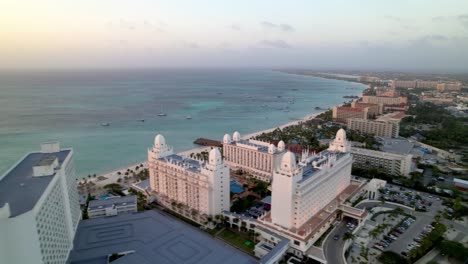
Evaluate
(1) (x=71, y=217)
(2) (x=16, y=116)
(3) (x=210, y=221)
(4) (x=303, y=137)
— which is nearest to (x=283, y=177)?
(3) (x=210, y=221)

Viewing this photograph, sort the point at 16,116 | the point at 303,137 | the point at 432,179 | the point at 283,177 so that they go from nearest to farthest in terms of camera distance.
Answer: the point at 283,177
the point at 432,179
the point at 303,137
the point at 16,116

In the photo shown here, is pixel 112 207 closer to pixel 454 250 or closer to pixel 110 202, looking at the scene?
pixel 110 202

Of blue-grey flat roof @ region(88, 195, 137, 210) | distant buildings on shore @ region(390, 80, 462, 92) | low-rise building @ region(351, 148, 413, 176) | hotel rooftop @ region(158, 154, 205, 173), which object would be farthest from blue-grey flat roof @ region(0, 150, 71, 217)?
distant buildings on shore @ region(390, 80, 462, 92)

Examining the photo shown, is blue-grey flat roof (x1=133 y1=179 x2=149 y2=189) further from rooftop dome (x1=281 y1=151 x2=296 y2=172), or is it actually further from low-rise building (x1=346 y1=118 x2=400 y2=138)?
low-rise building (x1=346 y1=118 x2=400 y2=138)

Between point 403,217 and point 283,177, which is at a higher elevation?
point 283,177

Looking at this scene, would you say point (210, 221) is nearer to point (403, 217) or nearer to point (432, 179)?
point (403, 217)

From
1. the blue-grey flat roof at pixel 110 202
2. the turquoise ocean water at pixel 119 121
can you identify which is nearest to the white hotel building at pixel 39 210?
the blue-grey flat roof at pixel 110 202
